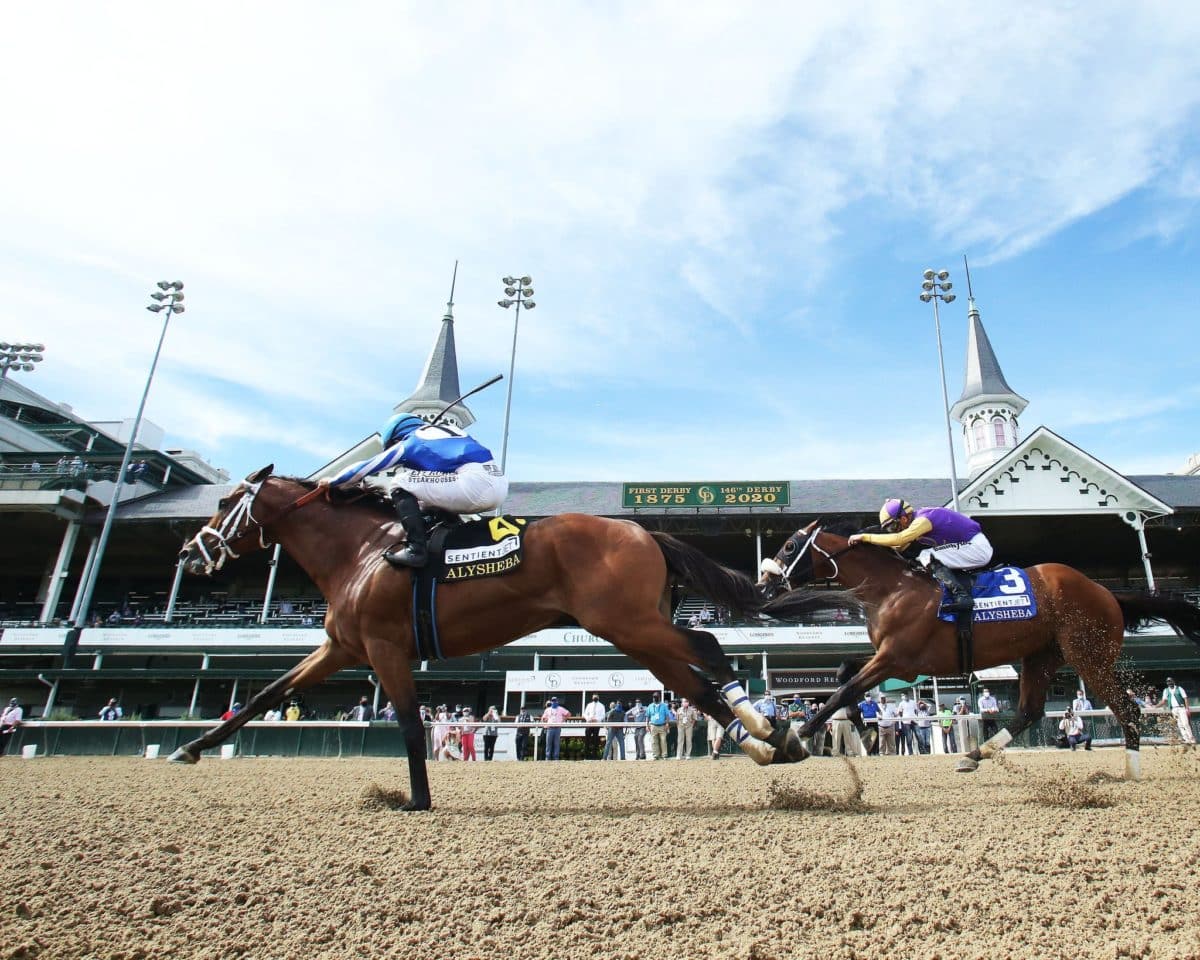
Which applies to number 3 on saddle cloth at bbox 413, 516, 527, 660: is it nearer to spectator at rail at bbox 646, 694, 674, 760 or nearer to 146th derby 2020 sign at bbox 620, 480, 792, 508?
spectator at rail at bbox 646, 694, 674, 760

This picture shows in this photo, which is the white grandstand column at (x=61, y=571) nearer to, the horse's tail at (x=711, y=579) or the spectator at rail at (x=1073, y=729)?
the horse's tail at (x=711, y=579)

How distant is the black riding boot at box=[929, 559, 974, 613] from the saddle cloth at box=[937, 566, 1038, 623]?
2.0 inches

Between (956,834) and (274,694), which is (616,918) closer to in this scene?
(956,834)

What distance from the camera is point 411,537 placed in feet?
18.0

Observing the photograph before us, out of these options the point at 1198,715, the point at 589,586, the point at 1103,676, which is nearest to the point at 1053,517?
the point at 1198,715

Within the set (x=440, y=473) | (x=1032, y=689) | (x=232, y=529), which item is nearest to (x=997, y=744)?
(x=1032, y=689)

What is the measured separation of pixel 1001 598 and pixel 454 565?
194 inches

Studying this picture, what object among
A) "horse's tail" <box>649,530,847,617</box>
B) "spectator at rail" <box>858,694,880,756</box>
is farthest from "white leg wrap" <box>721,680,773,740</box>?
"spectator at rail" <box>858,694,880,756</box>

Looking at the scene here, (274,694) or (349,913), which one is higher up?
(274,694)

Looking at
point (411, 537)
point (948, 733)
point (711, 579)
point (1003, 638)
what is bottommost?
point (948, 733)

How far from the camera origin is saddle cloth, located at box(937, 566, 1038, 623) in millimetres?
7004

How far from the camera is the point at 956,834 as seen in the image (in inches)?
144

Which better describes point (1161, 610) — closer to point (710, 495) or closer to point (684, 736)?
point (684, 736)

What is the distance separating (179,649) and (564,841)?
27489mm
